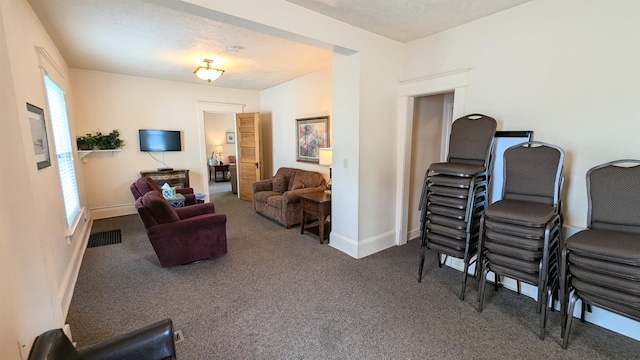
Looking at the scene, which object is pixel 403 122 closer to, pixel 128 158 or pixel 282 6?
pixel 282 6

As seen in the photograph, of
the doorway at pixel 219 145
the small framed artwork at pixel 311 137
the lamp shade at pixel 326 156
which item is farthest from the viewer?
the doorway at pixel 219 145

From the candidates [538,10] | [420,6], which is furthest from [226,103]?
[538,10]

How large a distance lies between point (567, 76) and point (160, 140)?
6200mm

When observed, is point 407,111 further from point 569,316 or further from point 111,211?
point 111,211

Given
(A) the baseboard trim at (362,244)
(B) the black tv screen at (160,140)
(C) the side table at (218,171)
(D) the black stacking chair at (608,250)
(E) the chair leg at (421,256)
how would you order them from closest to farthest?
(D) the black stacking chair at (608,250)
(E) the chair leg at (421,256)
(A) the baseboard trim at (362,244)
(B) the black tv screen at (160,140)
(C) the side table at (218,171)

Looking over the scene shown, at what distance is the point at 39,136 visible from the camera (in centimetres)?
233

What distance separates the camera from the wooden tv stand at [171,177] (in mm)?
5391

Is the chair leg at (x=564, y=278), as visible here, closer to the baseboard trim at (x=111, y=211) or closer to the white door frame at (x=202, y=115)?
the white door frame at (x=202, y=115)

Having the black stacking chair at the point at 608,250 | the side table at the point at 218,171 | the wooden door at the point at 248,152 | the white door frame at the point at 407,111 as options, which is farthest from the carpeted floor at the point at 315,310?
the side table at the point at 218,171

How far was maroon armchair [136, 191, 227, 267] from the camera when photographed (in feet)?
9.81

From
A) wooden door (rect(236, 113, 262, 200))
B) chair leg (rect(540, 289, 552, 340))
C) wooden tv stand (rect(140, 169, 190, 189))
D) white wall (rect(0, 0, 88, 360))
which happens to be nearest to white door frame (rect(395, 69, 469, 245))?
chair leg (rect(540, 289, 552, 340))

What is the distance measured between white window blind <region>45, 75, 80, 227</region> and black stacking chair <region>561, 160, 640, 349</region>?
4.75 meters

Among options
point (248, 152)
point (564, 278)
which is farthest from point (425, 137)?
point (248, 152)

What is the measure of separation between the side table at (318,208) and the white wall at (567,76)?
2.10 metres
